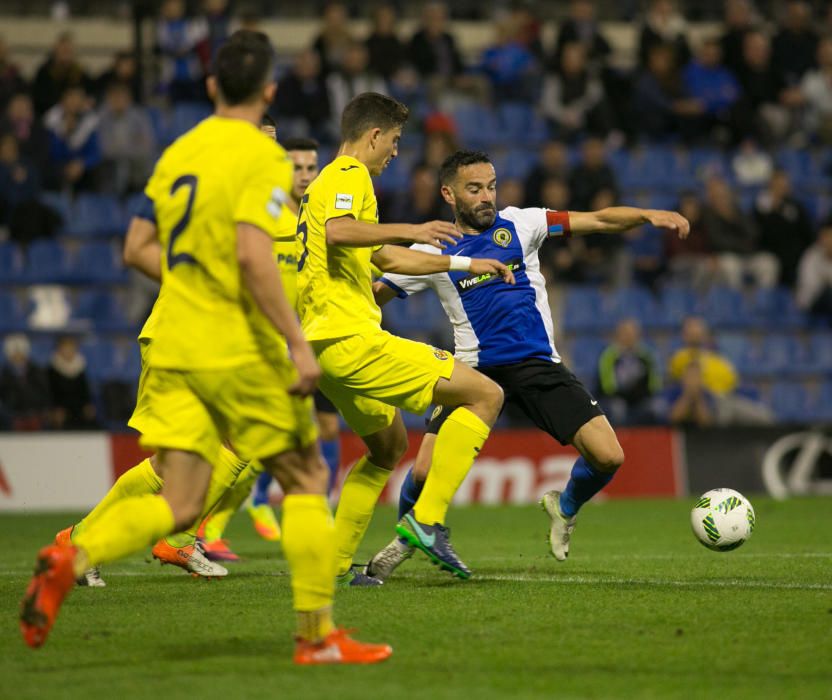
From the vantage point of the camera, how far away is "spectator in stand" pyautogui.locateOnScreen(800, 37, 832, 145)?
19.7 metres

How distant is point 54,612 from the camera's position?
4.73m

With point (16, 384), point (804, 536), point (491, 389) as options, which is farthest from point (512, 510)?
point (491, 389)

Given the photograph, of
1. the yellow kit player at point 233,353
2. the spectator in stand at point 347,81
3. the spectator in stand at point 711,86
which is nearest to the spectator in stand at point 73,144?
the spectator in stand at point 347,81

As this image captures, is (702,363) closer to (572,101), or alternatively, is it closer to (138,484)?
(572,101)

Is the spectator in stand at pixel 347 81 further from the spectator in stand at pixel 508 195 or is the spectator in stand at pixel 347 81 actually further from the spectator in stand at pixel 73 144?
the spectator in stand at pixel 73 144

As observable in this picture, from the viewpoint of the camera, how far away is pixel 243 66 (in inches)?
196

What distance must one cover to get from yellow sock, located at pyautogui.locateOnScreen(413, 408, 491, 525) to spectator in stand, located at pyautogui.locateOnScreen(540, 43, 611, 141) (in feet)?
38.9

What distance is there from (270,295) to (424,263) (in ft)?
6.32

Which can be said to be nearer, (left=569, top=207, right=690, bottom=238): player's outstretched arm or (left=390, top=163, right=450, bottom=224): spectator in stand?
(left=569, top=207, right=690, bottom=238): player's outstretched arm

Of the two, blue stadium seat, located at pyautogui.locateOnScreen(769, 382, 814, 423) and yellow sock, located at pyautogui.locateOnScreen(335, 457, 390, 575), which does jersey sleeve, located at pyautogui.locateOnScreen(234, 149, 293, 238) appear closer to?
yellow sock, located at pyautogui.locateOnScreen(335, 457, 390, 575)

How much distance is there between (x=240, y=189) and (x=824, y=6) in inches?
764

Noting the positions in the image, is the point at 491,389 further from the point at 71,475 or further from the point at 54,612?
the point at 71,475

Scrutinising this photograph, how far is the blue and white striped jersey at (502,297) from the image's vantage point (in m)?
7.82

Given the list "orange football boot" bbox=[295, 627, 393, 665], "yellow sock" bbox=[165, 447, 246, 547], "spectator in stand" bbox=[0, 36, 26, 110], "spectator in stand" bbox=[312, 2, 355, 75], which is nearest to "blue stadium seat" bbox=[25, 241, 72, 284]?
"spectator in stand" bbox=[0, 36, 26, 110]
